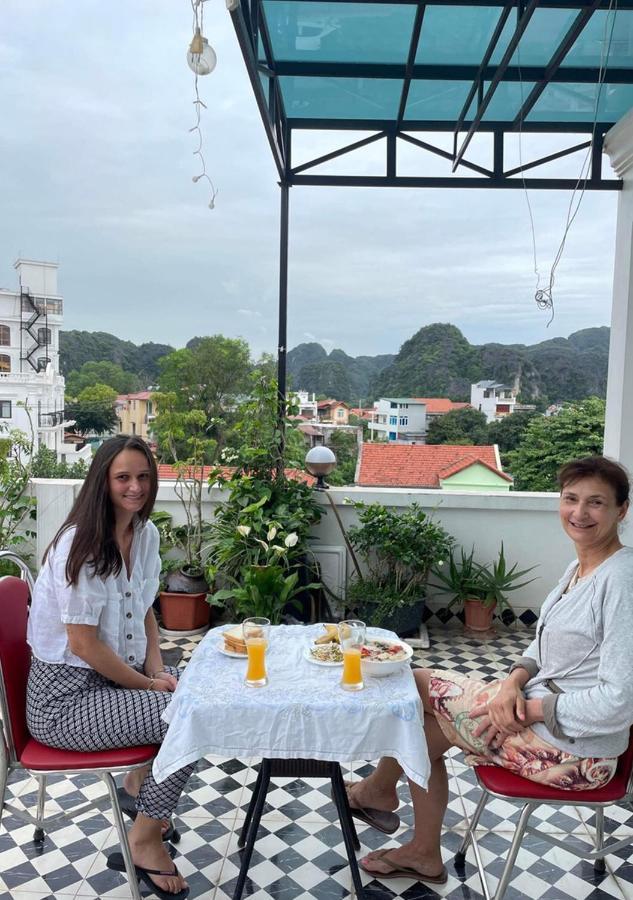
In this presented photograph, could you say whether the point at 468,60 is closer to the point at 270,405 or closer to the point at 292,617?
the point at 270,405

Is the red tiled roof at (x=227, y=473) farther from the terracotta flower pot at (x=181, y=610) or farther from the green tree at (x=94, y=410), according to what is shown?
the terracotta flower pot at (x=181, y=610)

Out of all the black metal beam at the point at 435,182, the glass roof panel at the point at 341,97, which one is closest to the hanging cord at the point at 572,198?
the black metal beam at the point at 435,182

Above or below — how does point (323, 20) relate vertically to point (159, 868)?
above

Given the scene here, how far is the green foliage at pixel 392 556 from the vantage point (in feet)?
12.6

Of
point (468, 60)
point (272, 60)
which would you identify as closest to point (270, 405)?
point (272, 60)

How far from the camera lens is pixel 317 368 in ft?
16.0

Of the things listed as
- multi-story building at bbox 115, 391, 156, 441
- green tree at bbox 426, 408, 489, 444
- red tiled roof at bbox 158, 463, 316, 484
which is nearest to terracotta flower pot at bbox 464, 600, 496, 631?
red tiled roof at bbox 158, 463, 316, 484

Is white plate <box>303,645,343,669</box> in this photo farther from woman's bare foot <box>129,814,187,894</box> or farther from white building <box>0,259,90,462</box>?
white building <box>0,259,90,462</box>

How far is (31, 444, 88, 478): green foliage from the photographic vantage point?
14.8 feet

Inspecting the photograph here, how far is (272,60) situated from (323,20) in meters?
0.45

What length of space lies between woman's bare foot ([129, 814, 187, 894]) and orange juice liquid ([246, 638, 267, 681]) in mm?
563

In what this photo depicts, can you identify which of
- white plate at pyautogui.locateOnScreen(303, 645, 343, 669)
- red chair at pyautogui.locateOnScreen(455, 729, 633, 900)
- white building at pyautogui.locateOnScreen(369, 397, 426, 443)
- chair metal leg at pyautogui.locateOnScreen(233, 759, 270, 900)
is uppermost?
white building at pyautogui.locateOnScreen(369, 397, 426, 443)

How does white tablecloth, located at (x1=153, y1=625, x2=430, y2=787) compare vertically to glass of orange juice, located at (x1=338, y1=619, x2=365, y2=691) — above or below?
below

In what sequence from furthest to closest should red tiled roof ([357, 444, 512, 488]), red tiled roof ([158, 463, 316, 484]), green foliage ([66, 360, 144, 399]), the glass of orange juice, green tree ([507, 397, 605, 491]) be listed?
1. green foliage ([66, 360, 144, 399])
2. green tree ([507, 397, 605, 491])
3. red tiled roof ([357, 444, 512, 488])
4. red tiled roof ([158, 463, 316, 484])
5. the glass of orange juice
